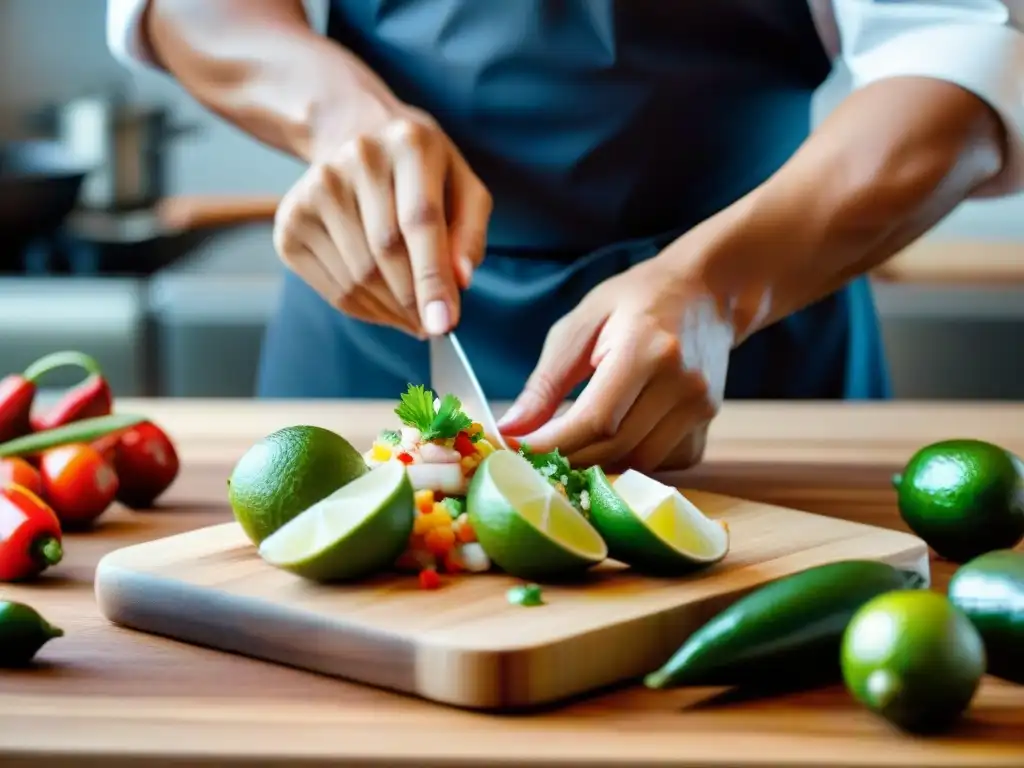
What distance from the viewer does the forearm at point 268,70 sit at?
5.54 ft

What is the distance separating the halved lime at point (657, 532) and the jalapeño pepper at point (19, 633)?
1.32 ft

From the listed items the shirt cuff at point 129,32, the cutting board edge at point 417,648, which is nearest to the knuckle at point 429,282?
the cutting board edge at point 417,648

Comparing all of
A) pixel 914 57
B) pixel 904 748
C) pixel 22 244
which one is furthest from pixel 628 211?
pixel 22 244

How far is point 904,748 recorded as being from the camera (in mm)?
859

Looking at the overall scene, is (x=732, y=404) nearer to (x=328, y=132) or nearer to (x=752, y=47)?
(x=752, y=47)

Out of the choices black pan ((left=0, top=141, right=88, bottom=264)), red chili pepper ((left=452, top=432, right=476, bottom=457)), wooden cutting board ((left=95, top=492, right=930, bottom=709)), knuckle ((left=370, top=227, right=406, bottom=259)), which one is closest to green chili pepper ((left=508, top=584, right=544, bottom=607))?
wooden cutting board ((left=95, top=492, right=930, bottom=709))

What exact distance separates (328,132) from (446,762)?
38.5 inches

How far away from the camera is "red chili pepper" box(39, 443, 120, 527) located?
1.40m

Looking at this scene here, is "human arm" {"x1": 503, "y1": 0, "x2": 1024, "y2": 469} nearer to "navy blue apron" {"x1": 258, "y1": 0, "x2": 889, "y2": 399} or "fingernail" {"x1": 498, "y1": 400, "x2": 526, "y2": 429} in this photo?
"fingernail" {"x1": 498, "y1": 400, "x2": 526, "y2": 429}

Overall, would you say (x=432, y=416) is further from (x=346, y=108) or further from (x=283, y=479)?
(x=346, y=108)

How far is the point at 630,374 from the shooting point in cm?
141

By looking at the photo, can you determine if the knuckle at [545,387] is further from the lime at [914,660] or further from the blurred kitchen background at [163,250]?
the blurred kitchen background at [163,250]

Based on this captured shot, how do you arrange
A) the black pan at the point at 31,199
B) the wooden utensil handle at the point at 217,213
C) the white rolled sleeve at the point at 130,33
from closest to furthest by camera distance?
1. the white rolled sleeve at the point at 130,33
2. the black pan at the point at 31,199
3. the wooden utensil handle at the point at 217,213

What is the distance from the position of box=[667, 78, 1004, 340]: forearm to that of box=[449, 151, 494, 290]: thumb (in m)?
0.20
